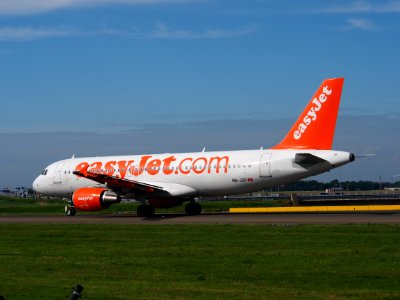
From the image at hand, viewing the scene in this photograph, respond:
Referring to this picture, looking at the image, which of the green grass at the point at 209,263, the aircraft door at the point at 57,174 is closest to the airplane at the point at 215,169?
the aircraft door at the point at 57,174

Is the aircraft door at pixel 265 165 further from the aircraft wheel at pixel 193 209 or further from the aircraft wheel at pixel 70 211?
the aircraft wheel at pixel 70 211

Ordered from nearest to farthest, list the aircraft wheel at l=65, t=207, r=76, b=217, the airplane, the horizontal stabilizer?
the horizontal stabilizer < the airplane < the aircraft wheel at l=65, t=207, r=76, b=217

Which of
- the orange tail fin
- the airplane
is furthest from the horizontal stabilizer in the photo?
the orange tail fin

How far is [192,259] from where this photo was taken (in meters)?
20.2

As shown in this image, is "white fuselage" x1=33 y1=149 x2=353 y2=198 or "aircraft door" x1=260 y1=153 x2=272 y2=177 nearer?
"white fuselage" x1=33 y1=149 x2=353 y2=198

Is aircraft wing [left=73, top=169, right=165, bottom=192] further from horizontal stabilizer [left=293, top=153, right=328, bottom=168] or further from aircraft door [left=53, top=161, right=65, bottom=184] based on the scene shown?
horizontal stabilizer [left=293, top=153, right=328, bottom=168]

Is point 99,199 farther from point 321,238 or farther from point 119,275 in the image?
point 119,275

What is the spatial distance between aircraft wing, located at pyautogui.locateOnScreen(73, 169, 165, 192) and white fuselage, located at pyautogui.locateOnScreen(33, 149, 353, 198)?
1.38 metres

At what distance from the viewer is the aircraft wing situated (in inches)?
1725

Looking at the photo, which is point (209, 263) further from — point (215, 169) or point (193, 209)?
point (193, 209)

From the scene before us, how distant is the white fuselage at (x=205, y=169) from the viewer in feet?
138

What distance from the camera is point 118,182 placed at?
44375mm

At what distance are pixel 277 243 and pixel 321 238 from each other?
213 cm

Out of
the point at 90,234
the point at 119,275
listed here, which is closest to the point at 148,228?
the point at 90,234
